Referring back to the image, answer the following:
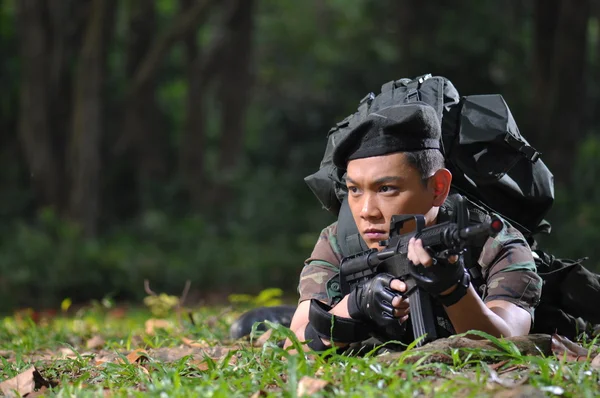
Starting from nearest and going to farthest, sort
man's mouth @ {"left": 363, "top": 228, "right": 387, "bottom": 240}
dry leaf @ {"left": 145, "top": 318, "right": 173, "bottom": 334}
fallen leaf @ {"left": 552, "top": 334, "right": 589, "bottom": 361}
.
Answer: man's mouth @ {"left": 363, "top": 228, "right": 387, "bottom": 240}, fallen leaf @ {"left": 552, "top": 334, "right": 589, "bottom": 361}, dry leaf @ {"left": 145, "top": 318, "right": 173, "bottom": 334}

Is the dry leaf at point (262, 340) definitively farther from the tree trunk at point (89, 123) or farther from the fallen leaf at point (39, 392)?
the tree trunk at point (89, 123)

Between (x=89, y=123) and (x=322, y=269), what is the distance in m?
10.9

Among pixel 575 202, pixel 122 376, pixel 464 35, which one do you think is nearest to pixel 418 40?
pixel 464 35

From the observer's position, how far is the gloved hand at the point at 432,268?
3344mm

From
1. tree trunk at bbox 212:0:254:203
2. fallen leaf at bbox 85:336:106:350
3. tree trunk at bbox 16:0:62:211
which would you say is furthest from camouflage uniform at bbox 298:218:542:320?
tree trunk at bbox 212:0:254:203

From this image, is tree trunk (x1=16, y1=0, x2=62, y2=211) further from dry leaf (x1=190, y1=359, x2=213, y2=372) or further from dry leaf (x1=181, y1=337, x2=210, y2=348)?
dry leaf (x1=190, y1=359, x2=213, y2=372)

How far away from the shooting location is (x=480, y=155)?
404cm

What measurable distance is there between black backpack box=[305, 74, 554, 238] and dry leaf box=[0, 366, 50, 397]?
153cm

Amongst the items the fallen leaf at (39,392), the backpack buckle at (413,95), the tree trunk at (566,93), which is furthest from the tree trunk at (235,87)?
the fallen leaf at (39,392)

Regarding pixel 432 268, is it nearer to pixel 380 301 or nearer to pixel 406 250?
pixel 406 250

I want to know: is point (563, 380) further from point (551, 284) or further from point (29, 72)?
point (29, 72)

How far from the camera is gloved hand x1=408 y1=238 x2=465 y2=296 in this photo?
334 centimetres

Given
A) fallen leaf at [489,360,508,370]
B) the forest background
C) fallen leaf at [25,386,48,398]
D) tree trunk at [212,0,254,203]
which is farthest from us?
tree trunk at [212,0,254,203]

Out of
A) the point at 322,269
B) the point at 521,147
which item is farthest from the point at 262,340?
the point at 521,147
